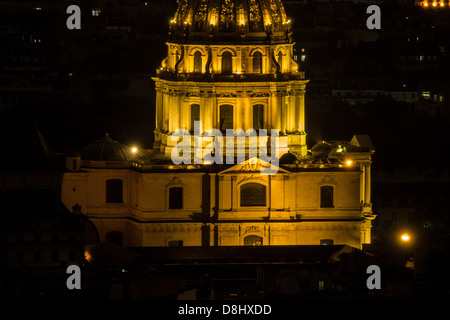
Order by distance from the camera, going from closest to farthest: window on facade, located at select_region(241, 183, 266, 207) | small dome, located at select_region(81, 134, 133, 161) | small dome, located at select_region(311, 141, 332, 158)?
window on facade, located at select_region(241, 183, 266, 207) → small dome, located at select_region(81, 134, 133, 161) → small dome, located at select_region(311, 141, 332, 158)

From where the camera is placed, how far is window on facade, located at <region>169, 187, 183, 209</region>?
12681 cm

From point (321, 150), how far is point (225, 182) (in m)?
6.52

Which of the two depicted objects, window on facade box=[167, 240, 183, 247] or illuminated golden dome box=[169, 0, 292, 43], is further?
illuminated golden dome box=[169, 0, 292, 43]

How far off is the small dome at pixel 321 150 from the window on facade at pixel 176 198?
24.2 ft

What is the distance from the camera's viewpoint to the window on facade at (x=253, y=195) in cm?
12744

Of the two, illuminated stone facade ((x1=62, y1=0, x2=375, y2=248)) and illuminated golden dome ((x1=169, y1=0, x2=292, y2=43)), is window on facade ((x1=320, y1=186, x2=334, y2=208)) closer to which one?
illuminated stone facade ((x1=62, y1=0, x2=375, y2=248))

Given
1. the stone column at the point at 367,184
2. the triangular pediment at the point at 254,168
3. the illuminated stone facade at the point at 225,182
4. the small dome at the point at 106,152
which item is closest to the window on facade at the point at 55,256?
the illuminated stone facade at the point at 225,182

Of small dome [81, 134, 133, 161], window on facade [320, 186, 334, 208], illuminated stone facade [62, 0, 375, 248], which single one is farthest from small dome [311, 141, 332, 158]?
small dome [81, 134, 133, 161]

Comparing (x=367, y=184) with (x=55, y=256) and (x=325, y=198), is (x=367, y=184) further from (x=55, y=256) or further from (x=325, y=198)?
(x=55, y=256)

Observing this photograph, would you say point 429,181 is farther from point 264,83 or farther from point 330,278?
point 330,278

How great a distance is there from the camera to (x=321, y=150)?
13188cm

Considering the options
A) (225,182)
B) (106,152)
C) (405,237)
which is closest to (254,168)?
(225,182)

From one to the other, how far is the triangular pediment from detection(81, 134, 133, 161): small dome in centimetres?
459
